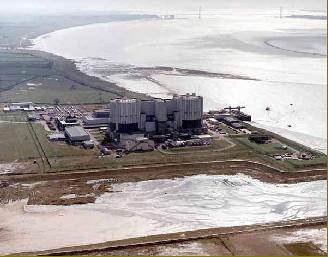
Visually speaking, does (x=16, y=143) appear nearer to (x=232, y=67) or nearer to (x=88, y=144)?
(x=88, y=144)

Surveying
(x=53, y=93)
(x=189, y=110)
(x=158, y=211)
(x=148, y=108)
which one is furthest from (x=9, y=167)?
(x=53, y=93)

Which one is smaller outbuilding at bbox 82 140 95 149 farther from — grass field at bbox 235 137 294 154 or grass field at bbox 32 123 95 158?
grass field at bbox 235 137 294 154

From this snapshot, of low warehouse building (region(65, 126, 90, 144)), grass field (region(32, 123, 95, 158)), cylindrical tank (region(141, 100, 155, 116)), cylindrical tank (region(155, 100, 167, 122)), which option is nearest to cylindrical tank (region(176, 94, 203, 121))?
cylindrical tank (region(155, 100, 167, 122))

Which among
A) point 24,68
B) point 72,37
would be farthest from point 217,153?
point 72,37

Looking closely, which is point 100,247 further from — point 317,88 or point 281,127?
point 317,88

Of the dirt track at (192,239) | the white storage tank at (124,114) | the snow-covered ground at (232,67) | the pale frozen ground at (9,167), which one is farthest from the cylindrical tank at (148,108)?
the dirt track at (192,239)

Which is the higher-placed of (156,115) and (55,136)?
(156,115)
